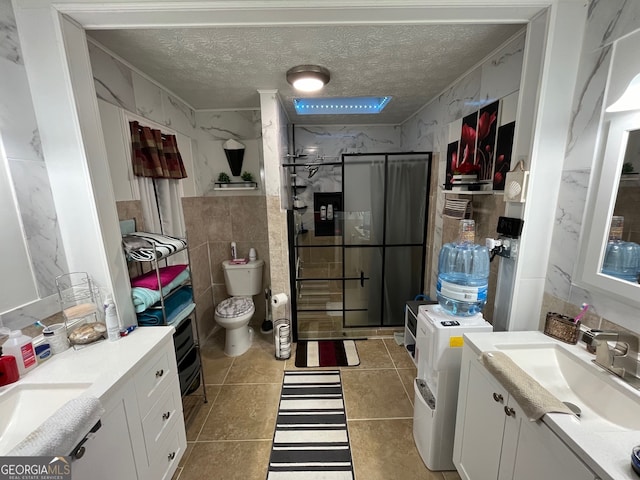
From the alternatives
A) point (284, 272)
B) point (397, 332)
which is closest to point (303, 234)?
point (284, 272)

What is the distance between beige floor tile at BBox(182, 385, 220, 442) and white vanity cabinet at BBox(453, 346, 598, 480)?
1.61 meters

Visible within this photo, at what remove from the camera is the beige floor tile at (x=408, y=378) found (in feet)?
6.45

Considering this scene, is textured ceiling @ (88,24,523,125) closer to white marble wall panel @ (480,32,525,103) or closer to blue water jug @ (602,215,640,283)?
white marble wall panel @ (480,32,525,103)

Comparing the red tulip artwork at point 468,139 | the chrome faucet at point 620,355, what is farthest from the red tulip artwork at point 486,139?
the chrome faucet at point 620,355

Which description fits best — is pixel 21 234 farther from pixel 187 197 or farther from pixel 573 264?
pixel 573 264

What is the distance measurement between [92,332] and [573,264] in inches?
88.4

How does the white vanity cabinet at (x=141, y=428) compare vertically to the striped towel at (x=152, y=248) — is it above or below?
below

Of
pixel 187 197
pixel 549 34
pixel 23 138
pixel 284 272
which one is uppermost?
pixel 549 34

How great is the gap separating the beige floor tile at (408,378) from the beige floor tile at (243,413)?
104cm

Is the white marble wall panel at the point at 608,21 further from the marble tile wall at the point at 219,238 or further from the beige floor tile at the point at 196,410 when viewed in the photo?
the beige floor tile at the point at 196,410

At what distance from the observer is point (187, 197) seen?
2334mm

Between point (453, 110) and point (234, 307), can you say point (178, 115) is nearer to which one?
point (234, 307)

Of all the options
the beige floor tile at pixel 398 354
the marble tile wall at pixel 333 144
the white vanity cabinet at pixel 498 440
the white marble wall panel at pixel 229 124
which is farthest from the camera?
the marble tile wall at pixel 333 144

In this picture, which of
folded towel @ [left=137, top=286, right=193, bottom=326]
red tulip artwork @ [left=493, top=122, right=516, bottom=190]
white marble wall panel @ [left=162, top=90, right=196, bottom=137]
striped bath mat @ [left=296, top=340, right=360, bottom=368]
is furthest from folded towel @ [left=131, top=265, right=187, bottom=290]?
red tulip artwork @ [left=493, top=122, right=516, bottom=190]
